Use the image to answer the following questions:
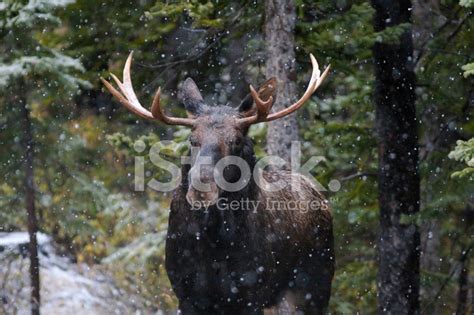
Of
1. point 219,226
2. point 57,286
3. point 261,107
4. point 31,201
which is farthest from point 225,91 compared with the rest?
point 219,226

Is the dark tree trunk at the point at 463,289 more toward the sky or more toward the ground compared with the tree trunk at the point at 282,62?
more toward the ground

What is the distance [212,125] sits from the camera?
8.05m

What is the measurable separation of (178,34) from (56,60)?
12.7 ft

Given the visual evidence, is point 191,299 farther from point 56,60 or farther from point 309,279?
point 56,60

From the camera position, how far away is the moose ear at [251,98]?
27.4ft

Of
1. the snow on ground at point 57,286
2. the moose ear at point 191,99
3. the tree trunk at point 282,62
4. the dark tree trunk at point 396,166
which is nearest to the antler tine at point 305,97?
the moose ear at point 191,99

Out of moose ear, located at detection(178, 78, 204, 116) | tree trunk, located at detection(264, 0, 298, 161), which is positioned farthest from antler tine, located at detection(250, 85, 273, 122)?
tree trunk, located at detection(264, 0, 298, 161)

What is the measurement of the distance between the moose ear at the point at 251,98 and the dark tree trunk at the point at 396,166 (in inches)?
136

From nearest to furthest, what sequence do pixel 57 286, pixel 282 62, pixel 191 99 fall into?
pixel 191 99
pixel 282 62
pixel 57 286

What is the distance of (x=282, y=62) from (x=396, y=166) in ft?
6.94
